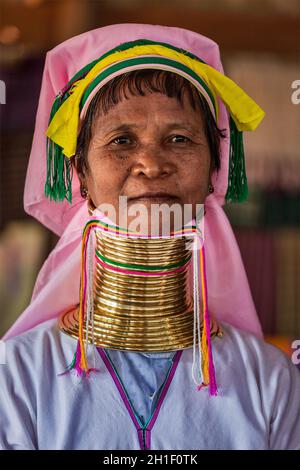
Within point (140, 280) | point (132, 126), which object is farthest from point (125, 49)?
point (140, 280)

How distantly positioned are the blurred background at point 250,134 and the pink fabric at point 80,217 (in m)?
1.33

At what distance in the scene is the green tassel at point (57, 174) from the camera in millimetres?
1526

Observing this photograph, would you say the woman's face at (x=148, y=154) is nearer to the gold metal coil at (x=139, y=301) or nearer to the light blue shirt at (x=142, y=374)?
the gold metal coil at (x=139, y=301)

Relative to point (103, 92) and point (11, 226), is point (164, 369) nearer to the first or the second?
point (103, 92)

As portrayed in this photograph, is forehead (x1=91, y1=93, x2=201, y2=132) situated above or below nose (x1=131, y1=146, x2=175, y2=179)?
above

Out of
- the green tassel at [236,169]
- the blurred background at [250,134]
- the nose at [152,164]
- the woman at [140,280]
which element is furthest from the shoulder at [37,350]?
the blurred background at [250,134]

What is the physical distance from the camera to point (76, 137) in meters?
1.44

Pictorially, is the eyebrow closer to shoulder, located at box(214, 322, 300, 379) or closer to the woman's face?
the woman's face

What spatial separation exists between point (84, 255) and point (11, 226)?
2043mm

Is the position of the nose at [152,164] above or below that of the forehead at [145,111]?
below

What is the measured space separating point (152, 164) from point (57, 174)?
0.92 feet

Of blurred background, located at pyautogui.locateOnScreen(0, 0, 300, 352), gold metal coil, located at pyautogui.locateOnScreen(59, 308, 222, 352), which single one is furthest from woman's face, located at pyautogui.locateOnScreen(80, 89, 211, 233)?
blurred background, located at pyautogui.locateOnScreen(0, 0, 300, 352)

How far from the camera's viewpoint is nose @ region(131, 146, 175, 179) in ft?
4.46

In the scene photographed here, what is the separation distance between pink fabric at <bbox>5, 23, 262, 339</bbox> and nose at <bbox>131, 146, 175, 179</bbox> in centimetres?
22
